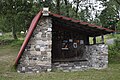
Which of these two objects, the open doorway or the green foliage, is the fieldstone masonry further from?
the green foliage

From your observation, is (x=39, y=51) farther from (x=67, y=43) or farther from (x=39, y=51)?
(x=67, y=43)

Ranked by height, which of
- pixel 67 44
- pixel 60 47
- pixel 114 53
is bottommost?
pixel 114 53

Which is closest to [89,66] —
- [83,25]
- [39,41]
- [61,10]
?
[83,25]

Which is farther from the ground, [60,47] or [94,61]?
[60,47]

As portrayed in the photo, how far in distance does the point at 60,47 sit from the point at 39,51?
77.5 inches

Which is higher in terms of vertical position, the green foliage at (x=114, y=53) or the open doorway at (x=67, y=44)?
the open doorway at (x=67, y=44)

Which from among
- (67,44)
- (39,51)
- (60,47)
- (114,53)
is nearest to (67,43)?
(67,44)

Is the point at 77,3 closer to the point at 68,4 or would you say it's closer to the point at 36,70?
the point at 68,4

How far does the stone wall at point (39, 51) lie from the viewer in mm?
10875

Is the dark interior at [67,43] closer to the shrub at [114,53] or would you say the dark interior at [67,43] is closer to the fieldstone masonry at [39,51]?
the fieldstone masonry at [39,51]

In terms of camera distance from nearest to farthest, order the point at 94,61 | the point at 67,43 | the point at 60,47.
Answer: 1. the point at 94,61
2. the point at 60,47
3. the point at 67,43

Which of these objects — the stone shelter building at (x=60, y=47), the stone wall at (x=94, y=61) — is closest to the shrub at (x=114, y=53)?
the stone wall at (x=94, y=61)

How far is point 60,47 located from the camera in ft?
41.4

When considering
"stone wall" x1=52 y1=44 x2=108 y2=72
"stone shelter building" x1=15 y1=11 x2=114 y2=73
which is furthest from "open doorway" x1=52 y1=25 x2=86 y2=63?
"stone wall" x1=52 y1=44 x2=108 y2=72
